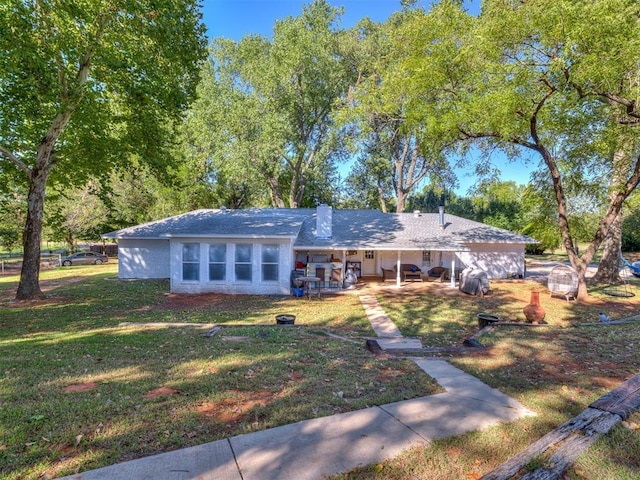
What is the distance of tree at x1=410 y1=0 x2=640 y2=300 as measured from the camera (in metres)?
10.4

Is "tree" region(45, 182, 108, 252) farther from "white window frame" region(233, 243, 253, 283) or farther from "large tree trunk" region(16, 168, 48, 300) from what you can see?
"white window frame" region(233, 243, 253, 283)

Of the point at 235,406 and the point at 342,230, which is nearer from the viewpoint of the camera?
the point at 235,406

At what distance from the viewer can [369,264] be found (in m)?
20.1

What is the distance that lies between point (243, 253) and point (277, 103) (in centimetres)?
1473

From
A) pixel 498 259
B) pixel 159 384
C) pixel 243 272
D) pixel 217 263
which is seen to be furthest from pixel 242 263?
pixel 498 259

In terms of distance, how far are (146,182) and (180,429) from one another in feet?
101

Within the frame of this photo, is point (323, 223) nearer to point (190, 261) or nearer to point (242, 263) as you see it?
point (242, 263)

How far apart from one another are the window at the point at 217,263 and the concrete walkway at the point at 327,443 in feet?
39.2

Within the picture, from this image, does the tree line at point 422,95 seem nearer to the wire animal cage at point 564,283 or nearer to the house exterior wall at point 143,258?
the wire animal cage at point 564,283

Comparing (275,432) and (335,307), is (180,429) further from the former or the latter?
(335,307)

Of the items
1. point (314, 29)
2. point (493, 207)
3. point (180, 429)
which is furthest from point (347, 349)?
point (493, 207)

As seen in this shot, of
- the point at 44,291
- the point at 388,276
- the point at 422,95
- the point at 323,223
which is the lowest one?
the point at 44,291

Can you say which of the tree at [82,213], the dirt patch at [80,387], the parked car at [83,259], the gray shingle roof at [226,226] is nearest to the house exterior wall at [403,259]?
the gray shingle roof at [226,226]

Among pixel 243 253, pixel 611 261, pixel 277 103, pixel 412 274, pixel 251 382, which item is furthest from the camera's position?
pixel 277 103
